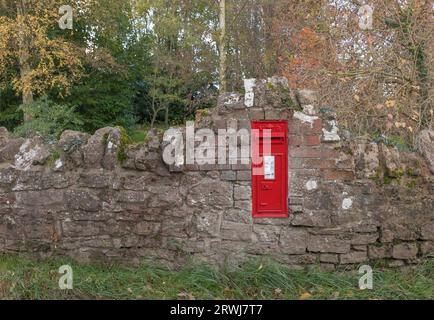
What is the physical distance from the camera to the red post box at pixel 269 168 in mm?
4219

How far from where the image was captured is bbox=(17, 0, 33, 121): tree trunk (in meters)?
11.1

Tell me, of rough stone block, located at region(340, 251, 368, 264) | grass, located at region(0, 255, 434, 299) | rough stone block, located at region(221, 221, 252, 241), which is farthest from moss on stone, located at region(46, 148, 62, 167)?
rough stone block, located at region(340, 251, 368, 264)

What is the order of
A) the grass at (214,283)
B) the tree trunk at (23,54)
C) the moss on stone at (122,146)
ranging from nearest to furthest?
the grass at (214,283)
the moss on stone at (122,146)
the tree trunk at (23,54)

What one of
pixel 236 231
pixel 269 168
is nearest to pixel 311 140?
pixel 269 168

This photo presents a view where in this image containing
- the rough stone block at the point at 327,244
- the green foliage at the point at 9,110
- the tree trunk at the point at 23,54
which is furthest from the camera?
the green foliage at the point at 9,110

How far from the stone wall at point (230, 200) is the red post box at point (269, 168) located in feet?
0.25

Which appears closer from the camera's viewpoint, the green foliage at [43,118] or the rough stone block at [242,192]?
the rough stone block at [242,192]

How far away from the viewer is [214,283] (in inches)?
153

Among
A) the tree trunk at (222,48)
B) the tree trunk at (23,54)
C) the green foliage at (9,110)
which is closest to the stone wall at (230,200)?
the tree trunk at (23,54)

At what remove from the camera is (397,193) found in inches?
164

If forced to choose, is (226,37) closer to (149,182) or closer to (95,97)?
(95,97)

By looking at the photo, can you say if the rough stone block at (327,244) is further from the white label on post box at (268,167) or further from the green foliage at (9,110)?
the green foliage at (9,110)

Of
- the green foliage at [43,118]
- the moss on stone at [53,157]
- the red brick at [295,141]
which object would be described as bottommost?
the moss on stone at [53,157]

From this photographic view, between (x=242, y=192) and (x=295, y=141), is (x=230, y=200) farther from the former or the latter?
(x=295, y=141)
